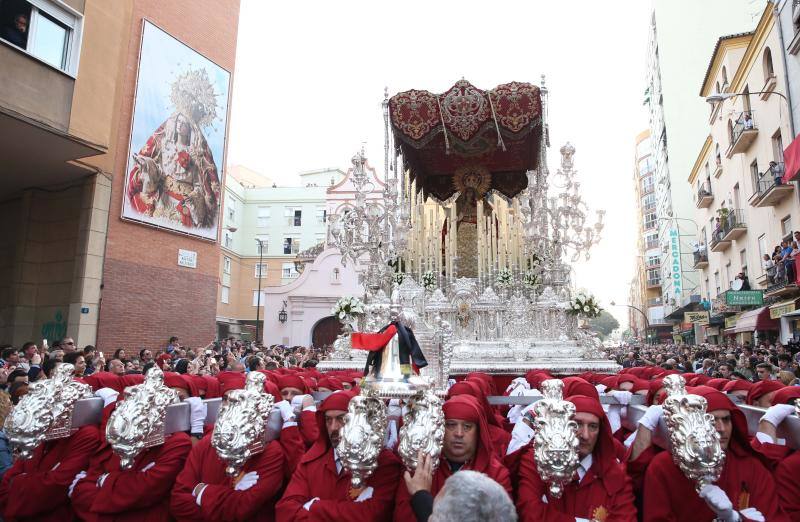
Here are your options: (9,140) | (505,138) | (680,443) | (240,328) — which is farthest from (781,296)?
(240,328)

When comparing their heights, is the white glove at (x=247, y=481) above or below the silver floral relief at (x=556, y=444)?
below

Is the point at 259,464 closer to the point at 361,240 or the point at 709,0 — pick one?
the point at 361,240

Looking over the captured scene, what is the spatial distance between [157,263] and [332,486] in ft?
44.1

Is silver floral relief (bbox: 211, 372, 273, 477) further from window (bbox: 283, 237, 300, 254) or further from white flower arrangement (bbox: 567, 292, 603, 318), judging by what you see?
window (bbox: 283, 237, 300, 254)

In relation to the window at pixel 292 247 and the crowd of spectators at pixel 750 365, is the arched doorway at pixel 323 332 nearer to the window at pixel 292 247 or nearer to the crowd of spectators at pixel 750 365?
the window at pixel 292 247

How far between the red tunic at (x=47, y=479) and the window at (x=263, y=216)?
3227 centimetres

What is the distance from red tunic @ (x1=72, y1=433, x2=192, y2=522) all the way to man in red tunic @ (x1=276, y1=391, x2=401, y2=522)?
86cm

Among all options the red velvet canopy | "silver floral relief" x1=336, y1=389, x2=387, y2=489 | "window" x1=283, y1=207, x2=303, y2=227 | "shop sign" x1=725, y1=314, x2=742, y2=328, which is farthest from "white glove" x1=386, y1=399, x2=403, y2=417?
"window" x1=283, y1=207, x2=303, y2=227

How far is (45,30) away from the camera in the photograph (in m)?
10.7

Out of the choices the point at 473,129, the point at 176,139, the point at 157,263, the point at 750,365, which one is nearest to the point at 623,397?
the point at 473,129

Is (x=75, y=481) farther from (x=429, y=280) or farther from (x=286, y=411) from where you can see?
(x=429, y=280)

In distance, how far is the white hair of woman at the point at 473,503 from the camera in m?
1.80

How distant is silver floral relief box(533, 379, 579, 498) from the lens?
8.86 ft

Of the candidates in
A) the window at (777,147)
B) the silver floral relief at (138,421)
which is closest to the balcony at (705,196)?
the window at (777,147)
